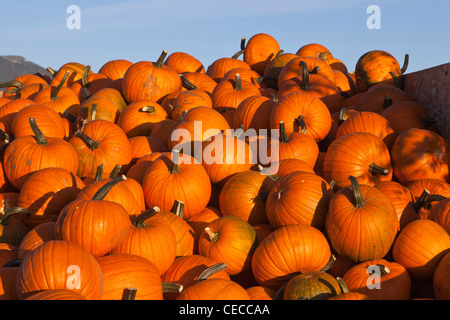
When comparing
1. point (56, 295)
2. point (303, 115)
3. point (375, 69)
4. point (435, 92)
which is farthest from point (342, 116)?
point (56, 295)

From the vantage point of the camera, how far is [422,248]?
10.9ft

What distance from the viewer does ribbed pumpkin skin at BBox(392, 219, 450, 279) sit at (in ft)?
10.9

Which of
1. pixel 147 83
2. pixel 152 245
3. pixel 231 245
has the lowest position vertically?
pixel 231 245

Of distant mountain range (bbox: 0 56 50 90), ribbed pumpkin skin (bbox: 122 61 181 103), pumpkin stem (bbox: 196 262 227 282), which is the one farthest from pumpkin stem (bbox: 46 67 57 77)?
distant mountain range (bbox: 0 56 50 90)

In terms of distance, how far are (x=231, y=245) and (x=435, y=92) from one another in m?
3.63

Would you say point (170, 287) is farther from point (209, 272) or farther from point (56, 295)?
point (56, 295)

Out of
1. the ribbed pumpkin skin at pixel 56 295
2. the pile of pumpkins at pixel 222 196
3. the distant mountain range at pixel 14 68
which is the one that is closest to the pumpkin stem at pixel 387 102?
the pile of pumpkins at pixel 222 196

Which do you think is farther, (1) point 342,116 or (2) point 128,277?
(1) point 342,116

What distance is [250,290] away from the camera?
10.4 ft

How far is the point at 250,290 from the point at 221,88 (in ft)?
11.6

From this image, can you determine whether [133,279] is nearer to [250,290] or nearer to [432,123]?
[250,290]

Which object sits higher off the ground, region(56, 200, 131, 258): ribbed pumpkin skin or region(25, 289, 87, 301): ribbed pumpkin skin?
region(56, 200, 131, 258): ribbed pumpkin skin

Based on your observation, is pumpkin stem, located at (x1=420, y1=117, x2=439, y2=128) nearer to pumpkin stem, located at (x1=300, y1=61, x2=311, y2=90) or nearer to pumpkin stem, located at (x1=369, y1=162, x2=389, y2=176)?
pumpkin stem, located at (x1=369, y1=162, x2=389, y2=176)

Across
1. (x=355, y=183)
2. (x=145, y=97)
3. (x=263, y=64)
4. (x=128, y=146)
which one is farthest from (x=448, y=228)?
(x=263, y=64)
